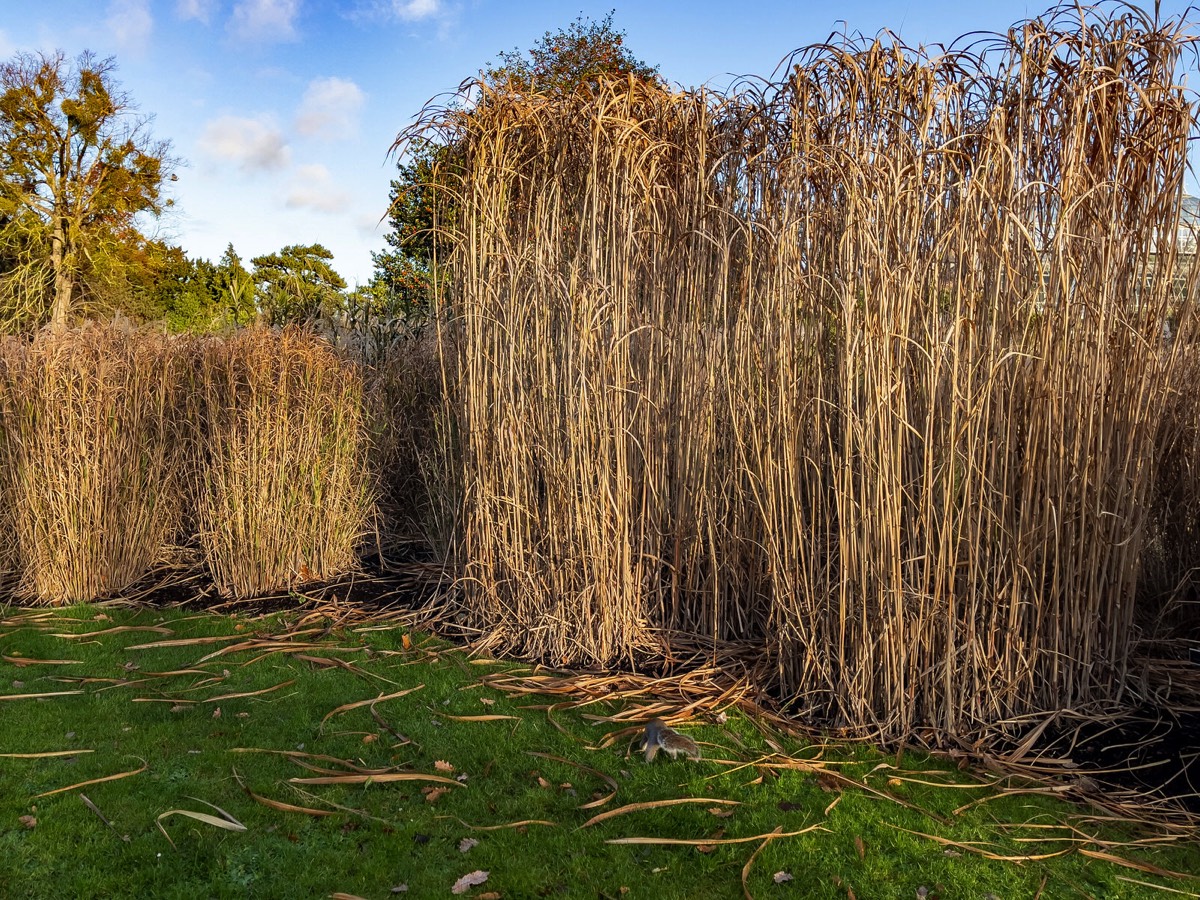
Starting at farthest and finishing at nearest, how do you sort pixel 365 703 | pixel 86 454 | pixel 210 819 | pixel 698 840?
pixel 86 454 → pixel 365 703 → pixel 210 819 → pixel 698 840

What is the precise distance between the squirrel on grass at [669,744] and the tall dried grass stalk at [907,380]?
556 mm

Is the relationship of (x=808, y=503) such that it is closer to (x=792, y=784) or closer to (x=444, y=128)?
(x=792, y=784)

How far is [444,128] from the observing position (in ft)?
13.4

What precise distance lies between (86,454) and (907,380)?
4.37 meters

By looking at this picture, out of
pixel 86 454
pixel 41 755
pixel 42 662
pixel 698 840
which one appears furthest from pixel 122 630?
pixel 698 840

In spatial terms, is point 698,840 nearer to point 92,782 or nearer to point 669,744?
point 669,744

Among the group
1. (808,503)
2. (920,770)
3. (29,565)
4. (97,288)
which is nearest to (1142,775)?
(920,770)

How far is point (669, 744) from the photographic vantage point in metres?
2.82

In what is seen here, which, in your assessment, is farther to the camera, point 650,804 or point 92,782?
point 92,782

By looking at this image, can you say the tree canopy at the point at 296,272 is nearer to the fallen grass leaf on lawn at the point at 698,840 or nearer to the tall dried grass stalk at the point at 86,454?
the tall dried grass stalk at the point at 86,454

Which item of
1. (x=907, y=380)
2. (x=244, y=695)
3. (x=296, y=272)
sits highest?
(x=296, y=272)

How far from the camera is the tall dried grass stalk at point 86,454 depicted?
4.82 metres

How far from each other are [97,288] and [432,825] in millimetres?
20868

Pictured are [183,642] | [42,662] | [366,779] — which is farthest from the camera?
[183,642]
